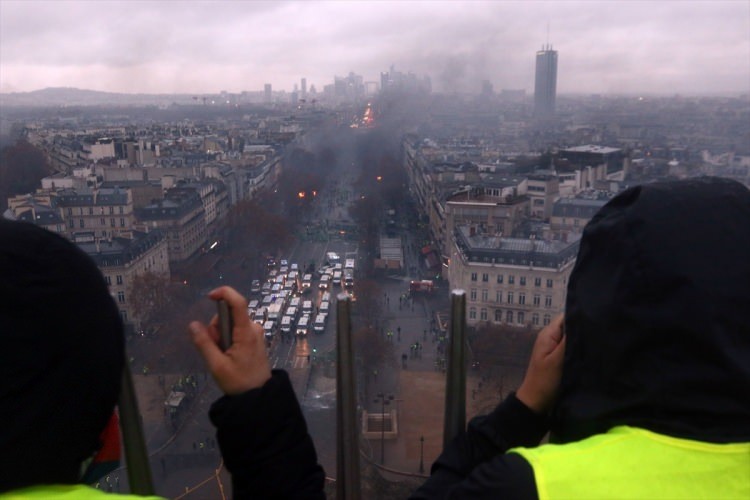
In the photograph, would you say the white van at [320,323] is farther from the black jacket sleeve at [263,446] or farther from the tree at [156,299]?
the black jacket sleeve at [263,446]

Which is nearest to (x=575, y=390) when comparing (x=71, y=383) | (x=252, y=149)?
(x=71, y=383)

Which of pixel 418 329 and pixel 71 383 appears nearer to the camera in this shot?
pixel 71 383

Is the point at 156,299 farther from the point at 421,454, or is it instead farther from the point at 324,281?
the point at 421,454

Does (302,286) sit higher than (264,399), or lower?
lower

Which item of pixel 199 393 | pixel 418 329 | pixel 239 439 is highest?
pixel 239 439

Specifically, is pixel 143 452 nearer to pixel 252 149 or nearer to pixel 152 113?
pixel 252 149

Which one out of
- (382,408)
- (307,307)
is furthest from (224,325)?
(307,307)

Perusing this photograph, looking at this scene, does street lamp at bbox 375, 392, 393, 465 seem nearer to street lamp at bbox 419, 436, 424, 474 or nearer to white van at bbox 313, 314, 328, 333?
street lamp at bbox 419, 436, 424, 474
